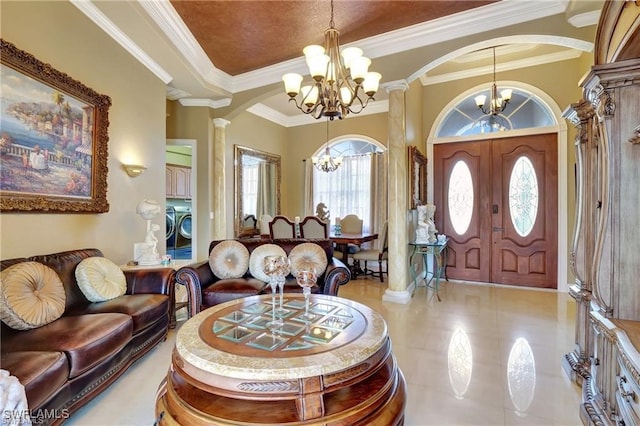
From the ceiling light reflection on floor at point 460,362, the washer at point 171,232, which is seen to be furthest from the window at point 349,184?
the ceiling light reflection on floor at point 460,362

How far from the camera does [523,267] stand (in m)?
4.82

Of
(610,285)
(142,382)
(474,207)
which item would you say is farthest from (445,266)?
(142,382)

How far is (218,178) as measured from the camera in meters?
5.13

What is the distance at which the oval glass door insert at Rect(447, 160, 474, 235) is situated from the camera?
5.18 metres

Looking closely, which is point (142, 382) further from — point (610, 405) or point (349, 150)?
point (349, 150)

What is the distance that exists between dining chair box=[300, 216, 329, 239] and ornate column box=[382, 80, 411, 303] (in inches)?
48.5

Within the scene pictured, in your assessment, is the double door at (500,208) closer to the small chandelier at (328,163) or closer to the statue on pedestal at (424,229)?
the statue on pedestal at (424,229)

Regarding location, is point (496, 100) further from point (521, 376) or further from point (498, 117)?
point (521, 376)

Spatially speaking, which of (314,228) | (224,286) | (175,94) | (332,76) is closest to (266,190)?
(314,228)

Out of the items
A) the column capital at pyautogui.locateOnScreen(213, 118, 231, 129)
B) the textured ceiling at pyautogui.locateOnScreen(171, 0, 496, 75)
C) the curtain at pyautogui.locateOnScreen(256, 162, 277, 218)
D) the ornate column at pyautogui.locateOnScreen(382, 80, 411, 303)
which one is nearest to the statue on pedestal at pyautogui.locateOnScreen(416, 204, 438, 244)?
the ornate column at pyautogui.locateOnScreen(382, 80, 411, 303)

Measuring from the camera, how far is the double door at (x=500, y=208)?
4.68 m

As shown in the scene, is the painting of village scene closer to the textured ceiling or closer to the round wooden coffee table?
the textured ceiling

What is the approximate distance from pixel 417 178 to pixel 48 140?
4.40 m

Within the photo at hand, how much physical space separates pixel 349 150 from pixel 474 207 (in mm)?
2954
